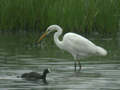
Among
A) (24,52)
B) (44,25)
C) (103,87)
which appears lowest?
(103,87)

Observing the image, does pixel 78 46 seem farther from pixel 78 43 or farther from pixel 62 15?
pixel 62 15

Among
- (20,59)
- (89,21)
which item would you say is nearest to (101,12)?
(89,21)

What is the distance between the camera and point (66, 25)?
20.4m

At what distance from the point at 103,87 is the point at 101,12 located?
1007cm

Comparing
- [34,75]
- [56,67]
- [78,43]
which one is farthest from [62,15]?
[34,75]

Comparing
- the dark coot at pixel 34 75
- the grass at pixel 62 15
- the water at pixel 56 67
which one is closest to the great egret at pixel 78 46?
the water at pixel 56 67

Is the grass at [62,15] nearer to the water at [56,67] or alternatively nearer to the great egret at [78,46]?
the water at [56,67]

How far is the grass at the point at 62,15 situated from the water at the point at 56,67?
1.78 metres

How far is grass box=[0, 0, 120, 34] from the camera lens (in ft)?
66.8

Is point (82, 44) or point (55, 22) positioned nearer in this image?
point (82, 44)

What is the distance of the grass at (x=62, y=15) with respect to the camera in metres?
20.4

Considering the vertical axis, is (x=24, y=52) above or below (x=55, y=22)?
below

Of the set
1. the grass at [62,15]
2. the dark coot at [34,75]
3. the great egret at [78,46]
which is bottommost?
the dark coot at [34,75]

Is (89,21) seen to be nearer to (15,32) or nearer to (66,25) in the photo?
(66,25)
